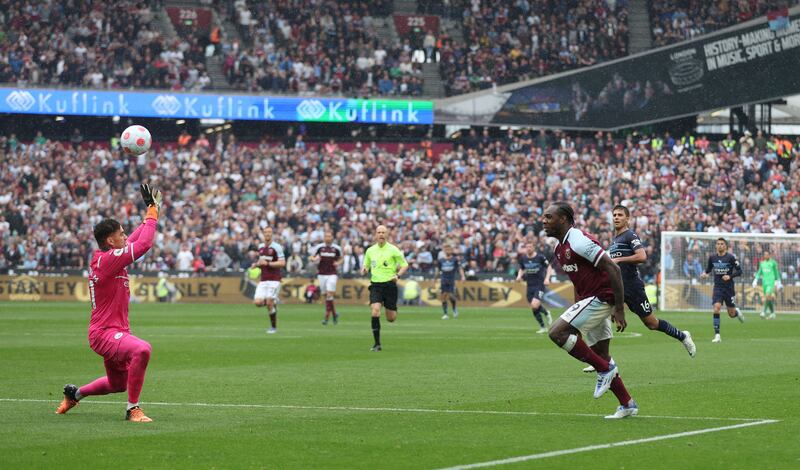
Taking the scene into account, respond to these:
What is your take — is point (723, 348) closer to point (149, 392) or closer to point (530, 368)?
point (530, 368)

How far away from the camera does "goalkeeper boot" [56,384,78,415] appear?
12.5 meters

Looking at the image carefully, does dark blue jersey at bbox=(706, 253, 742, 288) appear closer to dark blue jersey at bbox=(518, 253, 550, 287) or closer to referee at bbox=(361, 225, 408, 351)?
dark blue jersey at bbox=(518, 253, 550, 287)

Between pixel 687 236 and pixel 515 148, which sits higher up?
pixel 515 148

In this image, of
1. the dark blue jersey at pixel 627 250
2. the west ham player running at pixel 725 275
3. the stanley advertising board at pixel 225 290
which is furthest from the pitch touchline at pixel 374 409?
the stanley advertising board at pixel 225 290

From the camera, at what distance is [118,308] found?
12.3 metres

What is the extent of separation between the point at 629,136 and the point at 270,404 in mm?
44200

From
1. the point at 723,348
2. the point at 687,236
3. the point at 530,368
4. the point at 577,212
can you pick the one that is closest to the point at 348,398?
the point at 530,368

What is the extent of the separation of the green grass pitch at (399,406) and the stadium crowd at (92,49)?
93.4 ft

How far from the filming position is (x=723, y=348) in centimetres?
2414

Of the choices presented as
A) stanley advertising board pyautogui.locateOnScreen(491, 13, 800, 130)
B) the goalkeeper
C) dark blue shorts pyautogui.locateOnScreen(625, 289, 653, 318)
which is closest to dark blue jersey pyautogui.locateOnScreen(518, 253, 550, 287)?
the goalkeeper

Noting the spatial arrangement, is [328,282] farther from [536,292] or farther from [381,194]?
[381,194]

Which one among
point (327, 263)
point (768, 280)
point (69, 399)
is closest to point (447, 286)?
point (327, 263)

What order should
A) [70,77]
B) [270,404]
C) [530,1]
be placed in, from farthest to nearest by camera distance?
[530,1], [70,77], [270,404]

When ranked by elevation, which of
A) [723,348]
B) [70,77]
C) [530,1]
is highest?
[530,1]
